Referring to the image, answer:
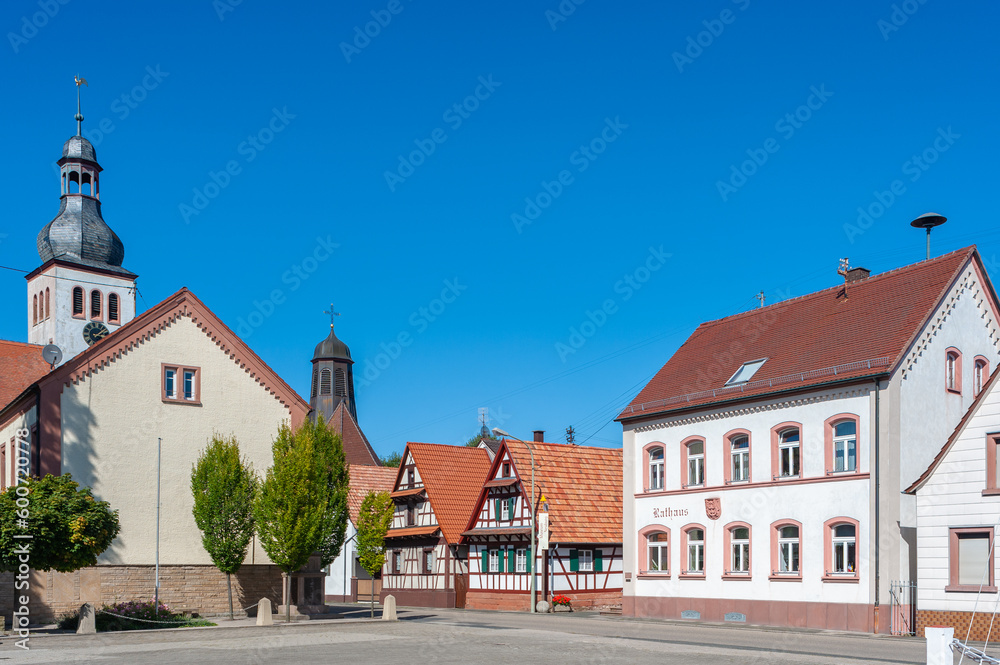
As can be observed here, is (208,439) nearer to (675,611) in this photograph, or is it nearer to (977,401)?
(675,611)

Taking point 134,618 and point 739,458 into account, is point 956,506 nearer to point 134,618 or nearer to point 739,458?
point 739,458

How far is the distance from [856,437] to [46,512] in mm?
23258

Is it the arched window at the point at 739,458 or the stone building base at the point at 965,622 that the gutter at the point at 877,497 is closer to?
the stone building base at the point at 965,622

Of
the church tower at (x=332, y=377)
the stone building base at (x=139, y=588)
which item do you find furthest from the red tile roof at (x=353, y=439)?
the stone building base at (x=139, y=588)

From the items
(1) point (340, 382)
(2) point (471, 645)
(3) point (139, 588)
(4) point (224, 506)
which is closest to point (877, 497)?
(2) point (471, 645)

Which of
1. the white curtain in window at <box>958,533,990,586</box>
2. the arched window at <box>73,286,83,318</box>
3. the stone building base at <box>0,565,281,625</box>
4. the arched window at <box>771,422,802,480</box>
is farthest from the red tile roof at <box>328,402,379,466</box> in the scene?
the white curtain in window at <box>958,533,990,586</box>

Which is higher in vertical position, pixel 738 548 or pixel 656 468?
pixel 656 468

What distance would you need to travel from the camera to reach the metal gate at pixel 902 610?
28.8 metres

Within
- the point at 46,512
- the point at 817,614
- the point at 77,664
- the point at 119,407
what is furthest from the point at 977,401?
the point at 119,407

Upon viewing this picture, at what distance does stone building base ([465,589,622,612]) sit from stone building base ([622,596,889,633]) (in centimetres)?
680

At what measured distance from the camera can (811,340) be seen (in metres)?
34.2

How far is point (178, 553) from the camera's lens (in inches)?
1444

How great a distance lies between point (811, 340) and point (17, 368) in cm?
3481

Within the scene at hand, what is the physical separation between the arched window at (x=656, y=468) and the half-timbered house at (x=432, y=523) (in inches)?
562
